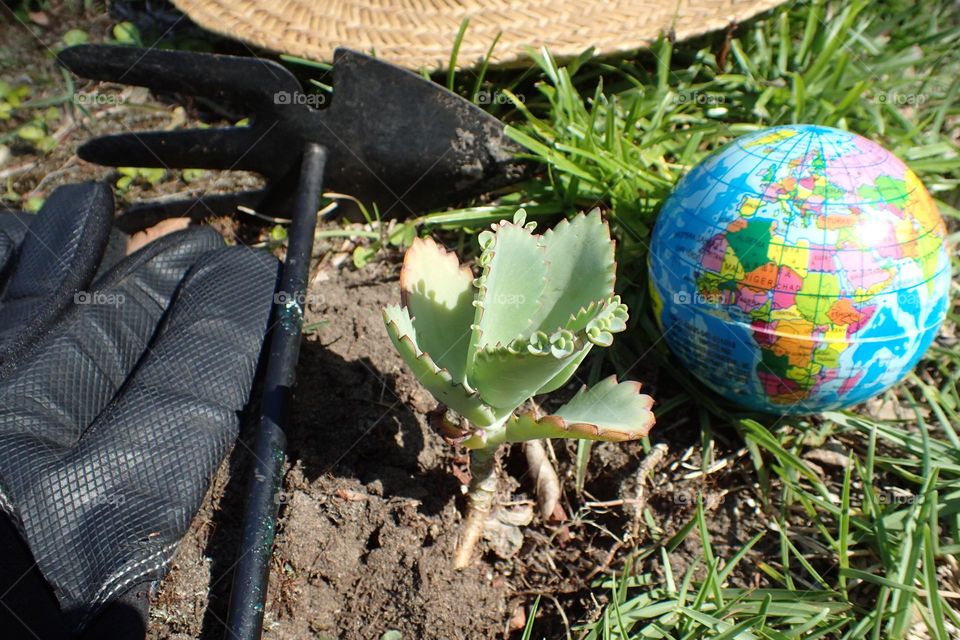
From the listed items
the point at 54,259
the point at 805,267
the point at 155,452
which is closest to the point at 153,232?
the point at 54,259

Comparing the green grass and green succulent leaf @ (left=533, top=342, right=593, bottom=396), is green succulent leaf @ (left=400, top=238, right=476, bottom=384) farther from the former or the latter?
the green grass

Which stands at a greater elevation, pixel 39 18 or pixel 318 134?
pixel 318 134

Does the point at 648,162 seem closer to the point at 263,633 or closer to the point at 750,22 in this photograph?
the point at 750,22

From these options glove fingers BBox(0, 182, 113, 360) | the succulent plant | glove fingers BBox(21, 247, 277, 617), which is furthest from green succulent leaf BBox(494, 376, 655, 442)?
glove fingers BBox(0, 182, 113, 360)


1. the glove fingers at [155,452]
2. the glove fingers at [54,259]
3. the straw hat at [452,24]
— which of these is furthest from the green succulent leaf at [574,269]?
the straw hat at [452,24]

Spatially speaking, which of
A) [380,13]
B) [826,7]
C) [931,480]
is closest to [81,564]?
[931,480]

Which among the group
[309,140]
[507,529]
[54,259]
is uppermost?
[309,140]

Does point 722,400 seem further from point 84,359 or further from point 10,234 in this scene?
point 10,234

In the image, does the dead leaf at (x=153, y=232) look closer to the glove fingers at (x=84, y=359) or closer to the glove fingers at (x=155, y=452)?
the glove fingers at (x=84, y=359)
